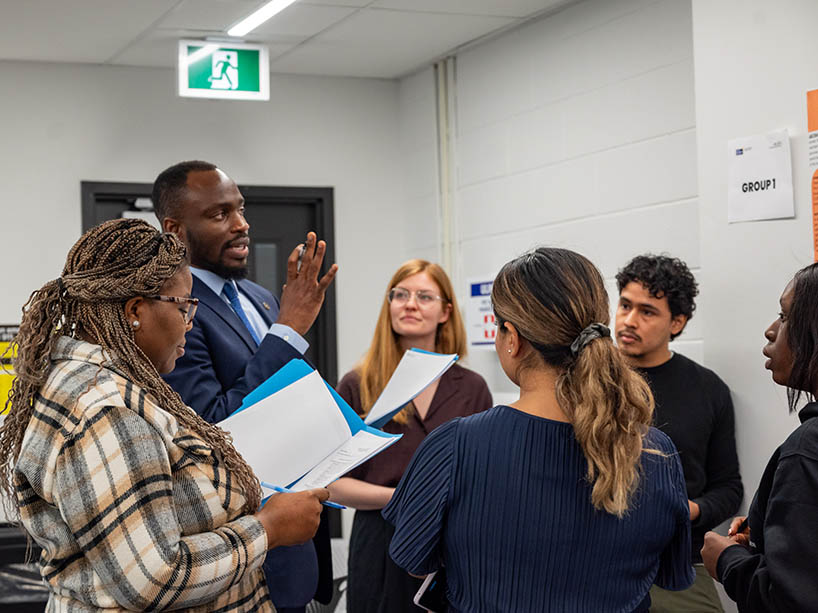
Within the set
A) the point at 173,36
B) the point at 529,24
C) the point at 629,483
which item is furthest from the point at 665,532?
the point at 173,36

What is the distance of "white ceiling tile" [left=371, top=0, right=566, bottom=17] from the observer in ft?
12.9

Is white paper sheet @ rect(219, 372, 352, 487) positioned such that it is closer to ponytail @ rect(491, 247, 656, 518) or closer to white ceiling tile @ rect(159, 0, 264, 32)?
ponytail @ rect(491, 247, 656, 518)

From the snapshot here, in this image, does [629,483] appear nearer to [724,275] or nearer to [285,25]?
[724,275]

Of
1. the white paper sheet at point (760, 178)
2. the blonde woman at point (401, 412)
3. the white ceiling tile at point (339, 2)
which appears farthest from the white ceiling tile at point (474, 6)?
the white paper sheet at point (760, 178)

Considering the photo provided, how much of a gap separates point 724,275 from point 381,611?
134 centimetres

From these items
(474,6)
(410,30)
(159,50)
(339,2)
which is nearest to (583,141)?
(474,6)

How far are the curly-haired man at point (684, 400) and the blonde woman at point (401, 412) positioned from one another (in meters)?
0.53

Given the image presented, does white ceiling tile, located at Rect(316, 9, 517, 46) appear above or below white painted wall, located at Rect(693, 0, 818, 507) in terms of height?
above

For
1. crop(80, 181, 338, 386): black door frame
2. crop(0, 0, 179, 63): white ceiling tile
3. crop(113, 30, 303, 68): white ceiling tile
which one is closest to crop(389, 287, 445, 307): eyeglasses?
crop(0, 0, 179, 63): white ceiling tile

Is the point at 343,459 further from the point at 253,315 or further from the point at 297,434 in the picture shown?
the point at 253,315

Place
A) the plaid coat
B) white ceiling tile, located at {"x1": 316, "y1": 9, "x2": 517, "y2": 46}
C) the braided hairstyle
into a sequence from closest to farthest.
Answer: the plaid coat < the braided hairstyle < white ceiling tile, located at {"x1": 316, "y1": 9, "x2": 517, "y2": 46}

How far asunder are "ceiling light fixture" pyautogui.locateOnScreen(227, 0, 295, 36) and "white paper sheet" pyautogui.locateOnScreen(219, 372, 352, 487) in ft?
7.95

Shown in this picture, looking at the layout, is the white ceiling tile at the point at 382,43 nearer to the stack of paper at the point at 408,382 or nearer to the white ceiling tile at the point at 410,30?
the white ceiling tile at the point at 410,30

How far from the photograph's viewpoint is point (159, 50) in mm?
4504
